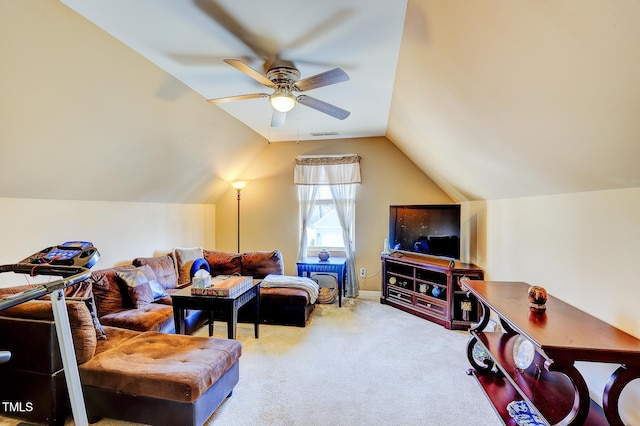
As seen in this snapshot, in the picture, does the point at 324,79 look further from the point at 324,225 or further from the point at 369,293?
the point at 369,293

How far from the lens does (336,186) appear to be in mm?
5016

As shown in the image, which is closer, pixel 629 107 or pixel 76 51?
pixel 629 107

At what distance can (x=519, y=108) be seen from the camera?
169cm

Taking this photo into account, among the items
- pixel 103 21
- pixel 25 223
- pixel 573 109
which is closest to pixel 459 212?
pixel 573 109

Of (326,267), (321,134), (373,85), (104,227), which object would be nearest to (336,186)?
(321,134)

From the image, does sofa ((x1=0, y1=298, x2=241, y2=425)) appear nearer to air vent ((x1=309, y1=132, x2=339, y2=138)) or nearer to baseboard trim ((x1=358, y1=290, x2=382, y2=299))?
baseboard trim ((x1=358, y1=290, x2=382, y2=299))

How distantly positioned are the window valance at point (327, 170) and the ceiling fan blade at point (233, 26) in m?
2.72

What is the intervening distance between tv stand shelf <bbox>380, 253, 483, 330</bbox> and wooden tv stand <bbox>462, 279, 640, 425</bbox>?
1.24 m

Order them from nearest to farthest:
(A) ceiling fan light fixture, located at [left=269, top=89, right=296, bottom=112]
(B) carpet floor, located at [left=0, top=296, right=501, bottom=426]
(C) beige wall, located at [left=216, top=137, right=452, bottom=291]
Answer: (B) carpet floor, located at [left=0, top=296, right=501, bottom=426], (A) ceiling fan light fixture, located at [left=269, top=89, right=296, bottom=112], (C) beige wall, located at [left=216, top=137, right=452, bottom=291]

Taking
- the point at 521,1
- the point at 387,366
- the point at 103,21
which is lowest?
the point at 387,366

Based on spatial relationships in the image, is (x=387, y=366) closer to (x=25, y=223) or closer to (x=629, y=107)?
(x=629, y=107)

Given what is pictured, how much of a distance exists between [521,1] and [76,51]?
2512 millimetres

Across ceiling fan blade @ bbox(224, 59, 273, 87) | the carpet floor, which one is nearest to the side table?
the carpet floor

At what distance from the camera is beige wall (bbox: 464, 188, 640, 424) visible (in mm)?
1521
